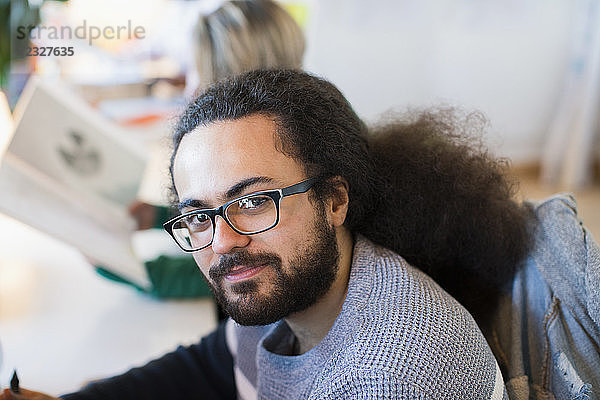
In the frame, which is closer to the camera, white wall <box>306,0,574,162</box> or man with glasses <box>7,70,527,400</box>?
man with glasses <box>7,70,527,400</box>

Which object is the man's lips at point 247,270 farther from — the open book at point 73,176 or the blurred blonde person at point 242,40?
the blurred blonde person at point 242,40

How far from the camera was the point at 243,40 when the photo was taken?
1.41 metres

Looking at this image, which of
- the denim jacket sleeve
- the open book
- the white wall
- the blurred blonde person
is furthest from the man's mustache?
the white wall

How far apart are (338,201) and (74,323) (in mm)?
613

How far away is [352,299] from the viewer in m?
0.70

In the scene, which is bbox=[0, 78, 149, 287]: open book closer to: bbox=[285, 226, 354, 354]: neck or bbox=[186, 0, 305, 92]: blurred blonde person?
bbox=[186, 0, 305, 92]: blurred blonde person

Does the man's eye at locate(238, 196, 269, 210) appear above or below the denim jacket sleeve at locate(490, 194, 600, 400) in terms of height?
above

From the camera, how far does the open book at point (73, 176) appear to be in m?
1.06

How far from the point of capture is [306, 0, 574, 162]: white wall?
2.68m

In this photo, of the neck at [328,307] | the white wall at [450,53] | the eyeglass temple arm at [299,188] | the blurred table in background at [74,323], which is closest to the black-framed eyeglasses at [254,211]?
the eyeglass temple arm at [299,188]

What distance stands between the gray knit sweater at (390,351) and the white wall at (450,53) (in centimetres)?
196

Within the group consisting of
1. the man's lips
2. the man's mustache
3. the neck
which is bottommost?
the neck

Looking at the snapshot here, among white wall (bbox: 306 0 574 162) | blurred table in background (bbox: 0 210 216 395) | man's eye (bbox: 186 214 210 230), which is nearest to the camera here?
man's eye (bbox: 186 214 210 230)

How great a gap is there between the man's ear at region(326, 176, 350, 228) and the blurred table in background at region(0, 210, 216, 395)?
460mm
